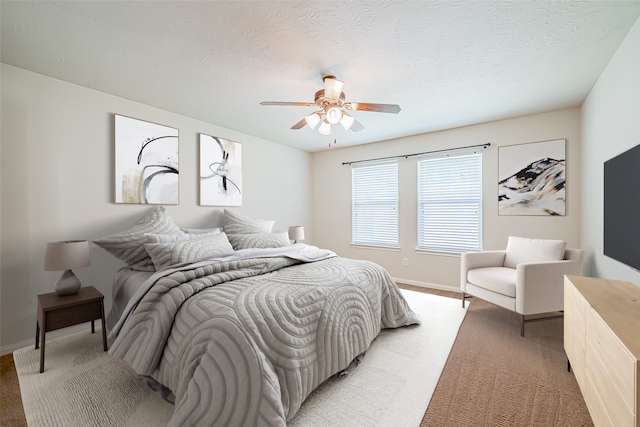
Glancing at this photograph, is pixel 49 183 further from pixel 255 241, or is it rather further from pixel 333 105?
pixel 333 105

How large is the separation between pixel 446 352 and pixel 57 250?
3.24 metres

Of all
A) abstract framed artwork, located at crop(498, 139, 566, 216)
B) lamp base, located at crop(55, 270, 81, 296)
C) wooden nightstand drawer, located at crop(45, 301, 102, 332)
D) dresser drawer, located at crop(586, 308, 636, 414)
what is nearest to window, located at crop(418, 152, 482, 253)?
abstract framed artwork, located at crop(498, 139, 566, 216)

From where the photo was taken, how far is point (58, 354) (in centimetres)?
213

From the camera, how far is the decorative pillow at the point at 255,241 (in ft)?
10.1

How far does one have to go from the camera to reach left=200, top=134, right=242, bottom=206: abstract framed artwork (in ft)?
11.5

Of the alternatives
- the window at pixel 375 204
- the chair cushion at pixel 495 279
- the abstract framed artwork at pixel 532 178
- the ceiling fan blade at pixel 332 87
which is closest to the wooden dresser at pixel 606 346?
the chair cushion at pixel 495 279

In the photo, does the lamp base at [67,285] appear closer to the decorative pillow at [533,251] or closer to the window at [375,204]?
the window at [375,204]

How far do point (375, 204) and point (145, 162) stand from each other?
3384 mm

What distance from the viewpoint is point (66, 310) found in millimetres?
2021

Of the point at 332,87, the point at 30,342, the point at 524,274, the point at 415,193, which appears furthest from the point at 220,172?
the point at 524,274

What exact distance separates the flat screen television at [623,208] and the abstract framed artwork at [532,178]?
1.20m

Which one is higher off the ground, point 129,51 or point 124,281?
point 129,51

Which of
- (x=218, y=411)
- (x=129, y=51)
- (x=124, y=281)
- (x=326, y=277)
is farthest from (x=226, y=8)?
(x=124, y=281)

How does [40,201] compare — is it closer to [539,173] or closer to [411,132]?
[411,132]
